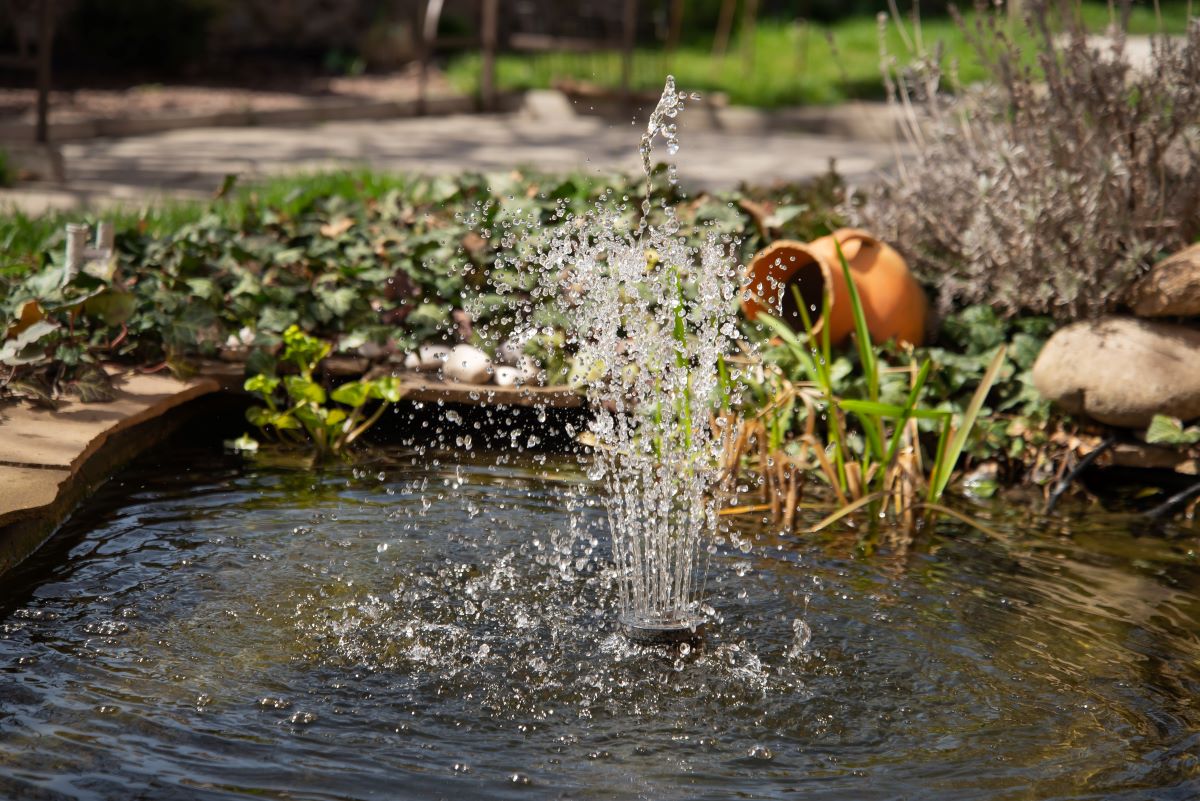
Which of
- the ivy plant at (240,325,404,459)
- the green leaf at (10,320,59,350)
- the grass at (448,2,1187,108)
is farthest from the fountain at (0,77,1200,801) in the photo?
the grass at (448,2,1187,108)

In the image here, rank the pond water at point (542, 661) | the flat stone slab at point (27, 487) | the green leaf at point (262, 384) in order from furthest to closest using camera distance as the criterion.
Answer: the green leaf at point (262, 384)
the flat stone slab at point (27, 487)
the pond water at point (542, 661)

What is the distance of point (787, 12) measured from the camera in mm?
15617

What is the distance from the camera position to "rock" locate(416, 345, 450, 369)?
4887mm

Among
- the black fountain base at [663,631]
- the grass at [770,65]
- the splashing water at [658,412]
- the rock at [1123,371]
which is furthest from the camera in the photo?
the grass at [770,65]

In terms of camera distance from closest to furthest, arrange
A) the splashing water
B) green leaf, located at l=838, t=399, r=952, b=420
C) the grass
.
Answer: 1. the splashing water
2. green leaf, located at l=838, t=399, r=952, b=420
3. the grass

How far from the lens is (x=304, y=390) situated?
14.6 feet

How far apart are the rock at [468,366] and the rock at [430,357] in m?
0.04

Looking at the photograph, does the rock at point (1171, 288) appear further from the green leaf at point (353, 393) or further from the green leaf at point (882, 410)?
the green leaf at point (353, 393)

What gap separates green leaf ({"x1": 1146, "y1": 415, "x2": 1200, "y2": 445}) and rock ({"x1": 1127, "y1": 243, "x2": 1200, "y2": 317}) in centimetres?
42

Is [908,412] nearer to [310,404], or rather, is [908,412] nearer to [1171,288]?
[1171,288]

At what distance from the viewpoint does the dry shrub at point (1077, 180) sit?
4633mm

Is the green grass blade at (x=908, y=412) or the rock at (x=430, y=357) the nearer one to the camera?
the green grass blade at (x=908, y=412)

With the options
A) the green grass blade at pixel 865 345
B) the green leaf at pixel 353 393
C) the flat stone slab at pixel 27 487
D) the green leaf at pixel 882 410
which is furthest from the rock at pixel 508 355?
the flat stone slab at pixel 27 487

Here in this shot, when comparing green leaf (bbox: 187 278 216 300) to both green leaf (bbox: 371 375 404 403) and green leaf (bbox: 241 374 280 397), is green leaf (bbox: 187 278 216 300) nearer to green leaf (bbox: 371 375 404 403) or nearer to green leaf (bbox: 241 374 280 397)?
green leaf (bbox: 241 374 280 397)
